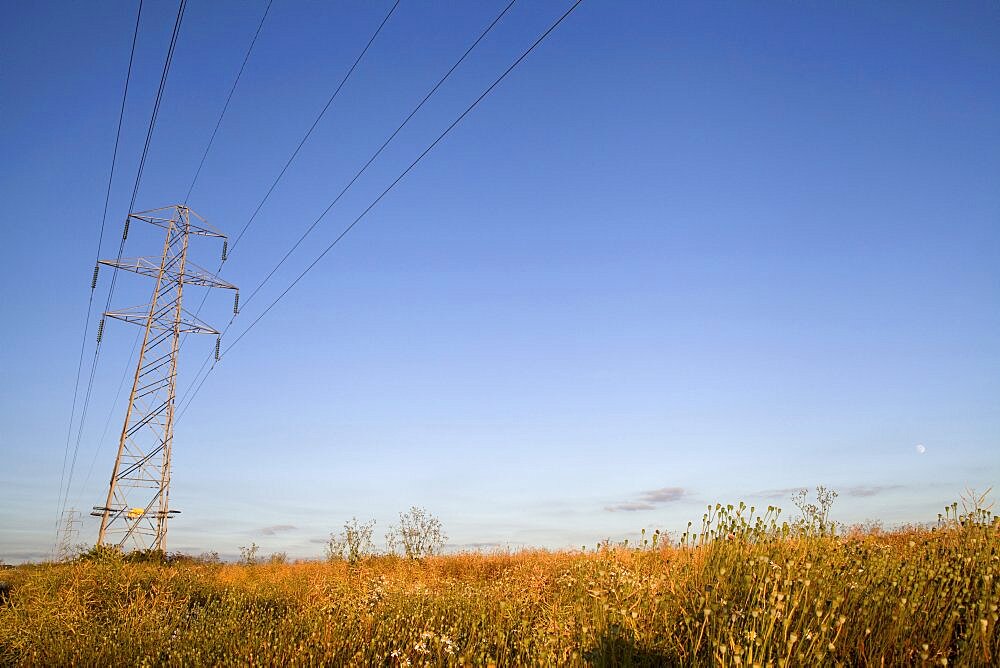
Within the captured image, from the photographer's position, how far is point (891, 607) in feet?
15.4

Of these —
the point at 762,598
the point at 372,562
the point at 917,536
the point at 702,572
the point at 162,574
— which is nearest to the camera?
the point at 762,598

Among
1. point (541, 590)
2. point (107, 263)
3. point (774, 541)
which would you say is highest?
point (107, 263)

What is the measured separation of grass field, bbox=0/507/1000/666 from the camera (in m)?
4.32

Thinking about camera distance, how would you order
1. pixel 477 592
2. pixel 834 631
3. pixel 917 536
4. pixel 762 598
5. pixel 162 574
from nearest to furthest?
pixel 762 598 < pixel 834 631 < pixel 477 592 < pixel 917 536 < pixel 162 574

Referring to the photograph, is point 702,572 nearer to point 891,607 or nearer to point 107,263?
point 891,607

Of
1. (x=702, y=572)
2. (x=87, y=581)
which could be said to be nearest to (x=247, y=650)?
(x=702, y=572)

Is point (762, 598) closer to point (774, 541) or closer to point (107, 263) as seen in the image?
point (774, 541)

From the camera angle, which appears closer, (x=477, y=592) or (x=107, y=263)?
(x=477, y=592)

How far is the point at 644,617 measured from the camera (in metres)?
5.34

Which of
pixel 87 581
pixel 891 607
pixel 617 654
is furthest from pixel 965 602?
pixel 87 581

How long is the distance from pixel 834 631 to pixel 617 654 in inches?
63.0

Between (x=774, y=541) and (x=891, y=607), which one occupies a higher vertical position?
(x=774, y=541)

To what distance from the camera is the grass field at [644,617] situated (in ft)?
14.2

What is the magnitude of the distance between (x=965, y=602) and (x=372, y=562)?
13.3 m
